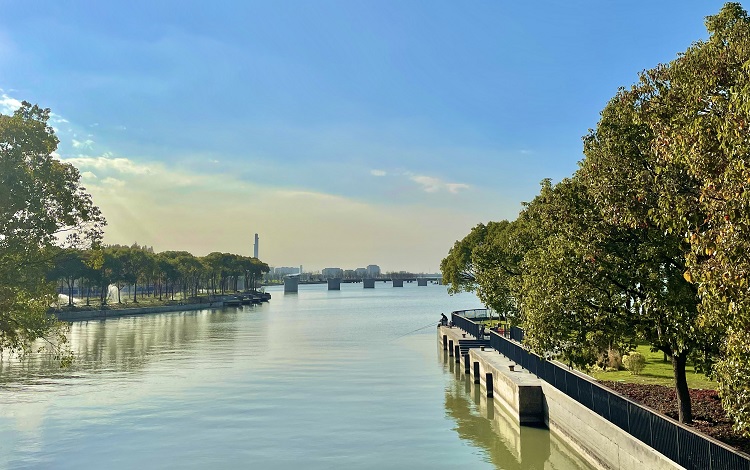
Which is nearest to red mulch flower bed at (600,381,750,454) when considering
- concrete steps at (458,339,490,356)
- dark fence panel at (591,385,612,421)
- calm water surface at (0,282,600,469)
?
dark fence panel at (591,385,612,421)

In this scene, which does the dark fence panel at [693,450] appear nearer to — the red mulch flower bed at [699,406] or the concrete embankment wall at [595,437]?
the concrete embankment wall at [595,437]

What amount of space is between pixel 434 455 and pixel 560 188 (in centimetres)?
1274

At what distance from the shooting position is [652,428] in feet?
63.2

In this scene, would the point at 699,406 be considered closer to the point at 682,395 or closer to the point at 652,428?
the point at 682,395

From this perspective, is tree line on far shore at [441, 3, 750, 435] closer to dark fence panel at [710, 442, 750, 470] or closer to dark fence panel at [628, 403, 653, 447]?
dark fence panel at [710, 442, 750, 470]

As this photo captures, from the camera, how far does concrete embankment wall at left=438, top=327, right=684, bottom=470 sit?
1936 cm

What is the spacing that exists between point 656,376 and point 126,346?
5920 centimetres

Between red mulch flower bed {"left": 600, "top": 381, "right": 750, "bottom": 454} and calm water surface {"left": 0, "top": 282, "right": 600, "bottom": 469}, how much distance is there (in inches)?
171

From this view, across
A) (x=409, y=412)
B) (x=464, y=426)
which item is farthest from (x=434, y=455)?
(x=409, y=412)

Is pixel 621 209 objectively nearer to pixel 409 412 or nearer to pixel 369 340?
pixel 409 412

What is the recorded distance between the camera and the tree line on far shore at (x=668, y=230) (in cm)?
1163

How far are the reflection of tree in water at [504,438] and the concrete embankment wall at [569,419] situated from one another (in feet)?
1.75

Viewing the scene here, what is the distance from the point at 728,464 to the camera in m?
15.4

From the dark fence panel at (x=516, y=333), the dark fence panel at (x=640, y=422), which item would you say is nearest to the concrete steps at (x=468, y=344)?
the dark fence panel at (x=516, y=333)
